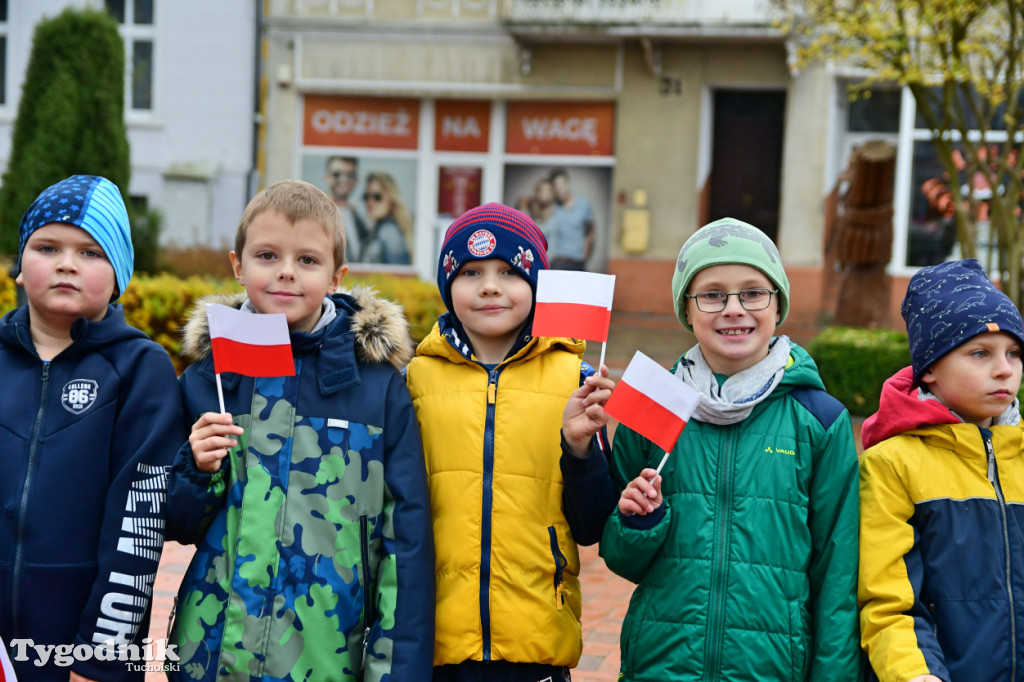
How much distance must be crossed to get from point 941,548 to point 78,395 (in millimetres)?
2050

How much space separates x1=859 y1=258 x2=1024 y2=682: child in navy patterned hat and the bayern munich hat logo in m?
1.06

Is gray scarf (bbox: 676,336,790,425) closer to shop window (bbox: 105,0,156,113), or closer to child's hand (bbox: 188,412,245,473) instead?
child's hand (bbox: 188,412,245,473)

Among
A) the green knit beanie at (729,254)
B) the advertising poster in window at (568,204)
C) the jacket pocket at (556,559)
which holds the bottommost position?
the jacket pocket at (556,559)

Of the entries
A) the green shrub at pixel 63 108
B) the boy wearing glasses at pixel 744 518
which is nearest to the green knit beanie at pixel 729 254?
the boy wearing glasses at pixel 744 518

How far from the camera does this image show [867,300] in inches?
Answer: 488

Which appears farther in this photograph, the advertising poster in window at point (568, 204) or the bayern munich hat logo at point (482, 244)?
the advertising poster in window at point (568, 204)

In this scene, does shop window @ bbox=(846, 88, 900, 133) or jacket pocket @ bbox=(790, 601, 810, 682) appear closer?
jacket pocket @ bbox=(790, 601, 810, 682)

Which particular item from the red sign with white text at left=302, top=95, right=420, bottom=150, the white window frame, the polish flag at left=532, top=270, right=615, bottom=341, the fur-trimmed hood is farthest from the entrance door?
the polish flag at left=532, top=270, right=615, bottom=341

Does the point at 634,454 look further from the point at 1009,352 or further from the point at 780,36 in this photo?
the point at 780,36

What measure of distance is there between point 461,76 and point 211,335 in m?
16.2

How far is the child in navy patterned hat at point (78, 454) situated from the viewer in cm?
241

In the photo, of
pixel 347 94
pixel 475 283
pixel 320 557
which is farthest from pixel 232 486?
pixel 347 94

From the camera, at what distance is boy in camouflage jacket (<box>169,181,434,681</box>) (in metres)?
2.39

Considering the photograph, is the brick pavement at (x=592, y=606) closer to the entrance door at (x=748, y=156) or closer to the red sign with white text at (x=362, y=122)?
the entrance door at (x=748, y=156)
